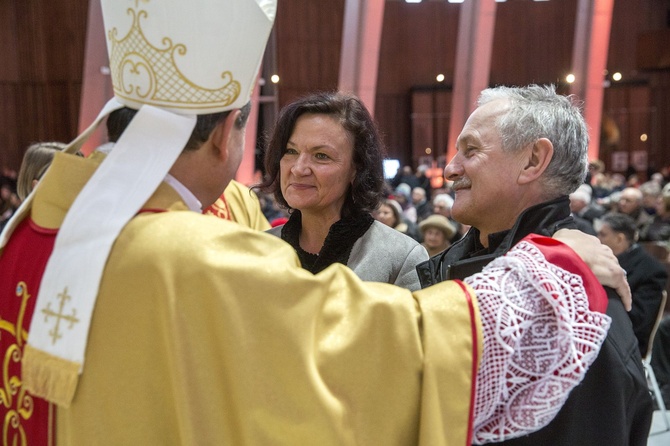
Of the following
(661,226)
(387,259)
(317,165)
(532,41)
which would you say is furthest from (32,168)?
(532,41)

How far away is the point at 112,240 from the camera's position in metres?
1.38

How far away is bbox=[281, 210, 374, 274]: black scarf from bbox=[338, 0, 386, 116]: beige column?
451 inches

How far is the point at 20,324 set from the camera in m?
1.51

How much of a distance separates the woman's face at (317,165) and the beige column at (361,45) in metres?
11.4

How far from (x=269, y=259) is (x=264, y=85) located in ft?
60.3

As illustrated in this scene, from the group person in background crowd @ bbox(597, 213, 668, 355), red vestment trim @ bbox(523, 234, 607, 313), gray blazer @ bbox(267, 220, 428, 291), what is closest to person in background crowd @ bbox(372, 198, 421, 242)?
person in background crowd @ bbox(597, 213, 668, 355)

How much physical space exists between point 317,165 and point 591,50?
15270mm

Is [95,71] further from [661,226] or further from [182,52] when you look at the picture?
[182,52]

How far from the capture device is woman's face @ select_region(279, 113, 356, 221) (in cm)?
262

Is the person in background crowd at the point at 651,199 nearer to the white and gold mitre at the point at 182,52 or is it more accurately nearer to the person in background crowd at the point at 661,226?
the person in background crowd at the point at 661,226

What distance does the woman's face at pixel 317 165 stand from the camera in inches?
103

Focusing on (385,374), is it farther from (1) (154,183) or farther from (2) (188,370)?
(1) (154,183)

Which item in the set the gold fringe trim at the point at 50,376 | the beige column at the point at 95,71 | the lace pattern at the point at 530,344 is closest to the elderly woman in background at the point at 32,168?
the gold fringe trim at the point at 50,376

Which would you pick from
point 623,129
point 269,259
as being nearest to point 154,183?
point 269,259
